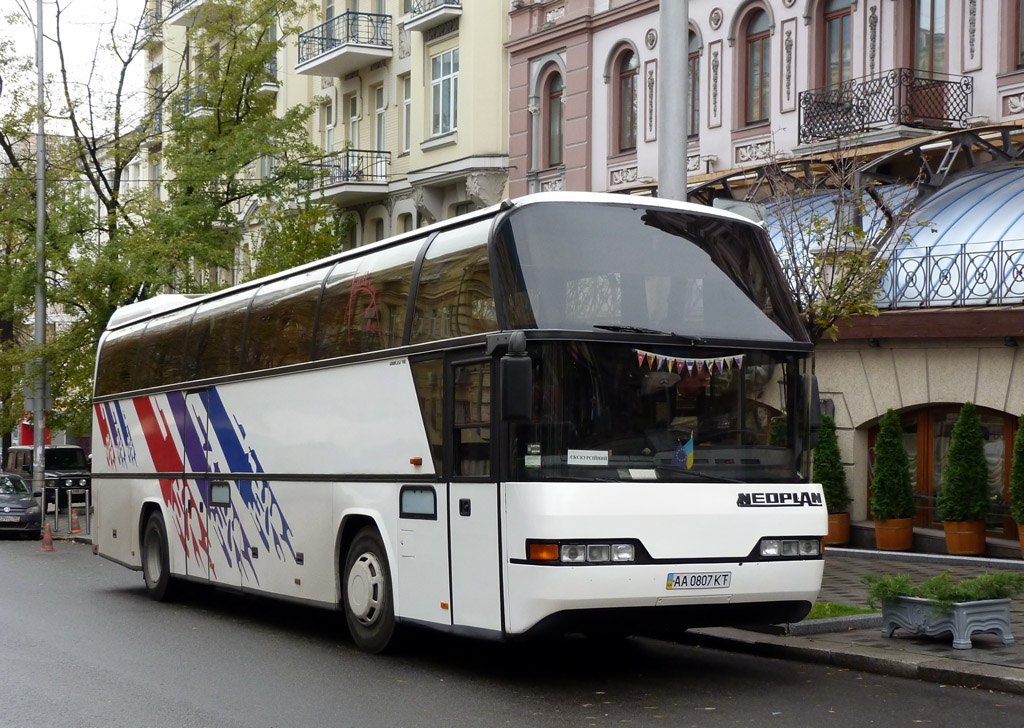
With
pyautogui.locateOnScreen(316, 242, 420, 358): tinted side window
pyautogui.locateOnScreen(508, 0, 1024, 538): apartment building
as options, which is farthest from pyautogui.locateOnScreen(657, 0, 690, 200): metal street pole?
pyautogui.locateOnScreen(316, 242, 420, 358): tinted side window

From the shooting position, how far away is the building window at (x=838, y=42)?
2314 centimetres

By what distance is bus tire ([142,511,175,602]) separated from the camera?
17.0 meters

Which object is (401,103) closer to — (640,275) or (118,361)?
(118,361)

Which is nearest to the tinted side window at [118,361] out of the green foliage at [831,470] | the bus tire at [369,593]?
the bus tire at [369,593]

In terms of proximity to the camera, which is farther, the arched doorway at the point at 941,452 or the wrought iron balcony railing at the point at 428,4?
the wrought iron balcony railing at the point at 428,4

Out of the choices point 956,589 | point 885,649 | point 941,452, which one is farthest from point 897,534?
point 956,589

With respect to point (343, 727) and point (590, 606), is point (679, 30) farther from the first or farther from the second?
point (343, 727)

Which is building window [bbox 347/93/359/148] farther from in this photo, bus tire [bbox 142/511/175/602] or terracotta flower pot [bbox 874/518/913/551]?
bus tire [bbox 142/511/175/602]

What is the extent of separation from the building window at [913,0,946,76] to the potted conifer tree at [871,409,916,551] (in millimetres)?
5286

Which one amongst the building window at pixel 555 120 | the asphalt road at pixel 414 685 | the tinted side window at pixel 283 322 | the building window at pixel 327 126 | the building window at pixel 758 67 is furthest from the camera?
the building window at pixel 327 126

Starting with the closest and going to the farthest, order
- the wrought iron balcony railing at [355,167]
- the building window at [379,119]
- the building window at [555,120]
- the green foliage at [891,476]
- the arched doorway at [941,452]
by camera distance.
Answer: the arched doorway at [941,452] → the green foliage at [891,476] → the building window at [555,120] → the wrought iron balcony railing at [355,167] → the building window at [379,119]

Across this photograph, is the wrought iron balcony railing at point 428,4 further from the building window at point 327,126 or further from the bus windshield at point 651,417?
the bus windshield at point 651,417

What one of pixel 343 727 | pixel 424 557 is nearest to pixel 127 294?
pixel 424 557

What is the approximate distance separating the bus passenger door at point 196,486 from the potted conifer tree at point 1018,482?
31.0 feet
